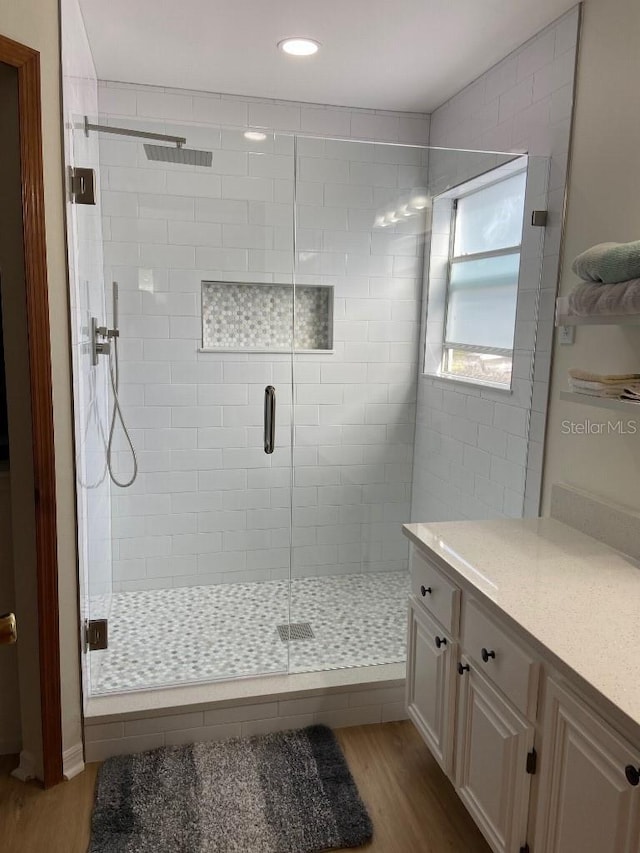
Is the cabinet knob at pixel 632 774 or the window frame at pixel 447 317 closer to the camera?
the cabinet knob at pixel 632 774

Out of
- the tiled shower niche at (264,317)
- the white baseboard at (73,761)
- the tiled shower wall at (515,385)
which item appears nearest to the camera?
the white baseboard at (73,761)

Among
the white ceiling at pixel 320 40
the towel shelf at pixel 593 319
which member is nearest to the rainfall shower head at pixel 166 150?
the white ceiling at pixel 320 40

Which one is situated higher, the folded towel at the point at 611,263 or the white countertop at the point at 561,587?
the folded towel at the point at 611,263

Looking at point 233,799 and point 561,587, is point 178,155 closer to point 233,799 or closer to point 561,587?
point 561,587

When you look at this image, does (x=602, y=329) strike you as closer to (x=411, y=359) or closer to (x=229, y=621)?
(x=411, y=359)

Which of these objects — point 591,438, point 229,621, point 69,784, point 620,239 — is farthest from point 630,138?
point 69,784

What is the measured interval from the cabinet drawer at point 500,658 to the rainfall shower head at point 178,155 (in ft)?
6.69

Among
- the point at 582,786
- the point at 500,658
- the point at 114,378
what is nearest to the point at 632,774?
the point at 582,786

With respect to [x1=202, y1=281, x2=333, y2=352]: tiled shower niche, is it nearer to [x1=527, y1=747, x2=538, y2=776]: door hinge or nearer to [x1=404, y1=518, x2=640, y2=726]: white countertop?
[x1=404, y1=518, x2=640, y2=726]: white countertop

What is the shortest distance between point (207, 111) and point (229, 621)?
2494mm

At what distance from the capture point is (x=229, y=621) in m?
2.94

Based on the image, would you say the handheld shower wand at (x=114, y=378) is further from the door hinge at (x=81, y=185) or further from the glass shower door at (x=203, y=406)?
the door hinge at (x=81, y=185)

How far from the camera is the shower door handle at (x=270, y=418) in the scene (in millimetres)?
2893

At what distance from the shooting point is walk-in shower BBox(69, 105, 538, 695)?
273 centimetres
